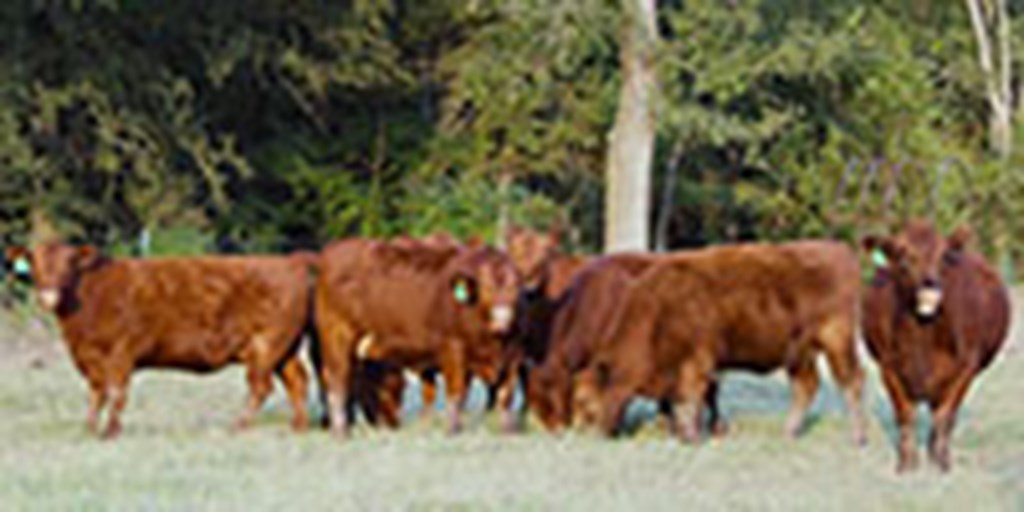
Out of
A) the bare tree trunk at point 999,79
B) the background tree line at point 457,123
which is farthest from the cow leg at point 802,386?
the bare tree trunk at point 999,79

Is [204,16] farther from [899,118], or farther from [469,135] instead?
[899,118]

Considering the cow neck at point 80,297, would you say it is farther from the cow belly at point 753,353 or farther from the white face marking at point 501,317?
the cow belly at point 753,353

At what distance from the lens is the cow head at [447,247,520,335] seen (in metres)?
16.1

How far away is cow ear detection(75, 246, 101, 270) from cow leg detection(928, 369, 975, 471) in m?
5.98

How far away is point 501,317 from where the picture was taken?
16.0 meters

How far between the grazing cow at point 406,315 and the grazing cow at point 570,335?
417 millimetres

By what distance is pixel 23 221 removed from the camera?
100 ft

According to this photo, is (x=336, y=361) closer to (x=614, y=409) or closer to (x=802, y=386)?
(x=614, y=409)

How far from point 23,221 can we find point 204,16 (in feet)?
12.3

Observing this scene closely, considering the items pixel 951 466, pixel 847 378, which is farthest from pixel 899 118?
pixel 951 466

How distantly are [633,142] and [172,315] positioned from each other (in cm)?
1626

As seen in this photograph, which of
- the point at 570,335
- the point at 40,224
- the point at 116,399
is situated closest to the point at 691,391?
the point at 570,335

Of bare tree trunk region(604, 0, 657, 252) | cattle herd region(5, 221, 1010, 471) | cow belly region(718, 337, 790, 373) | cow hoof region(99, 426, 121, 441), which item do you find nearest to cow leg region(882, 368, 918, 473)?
cattle herd region(5, 221, 1010, 471)

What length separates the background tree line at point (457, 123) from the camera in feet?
101
